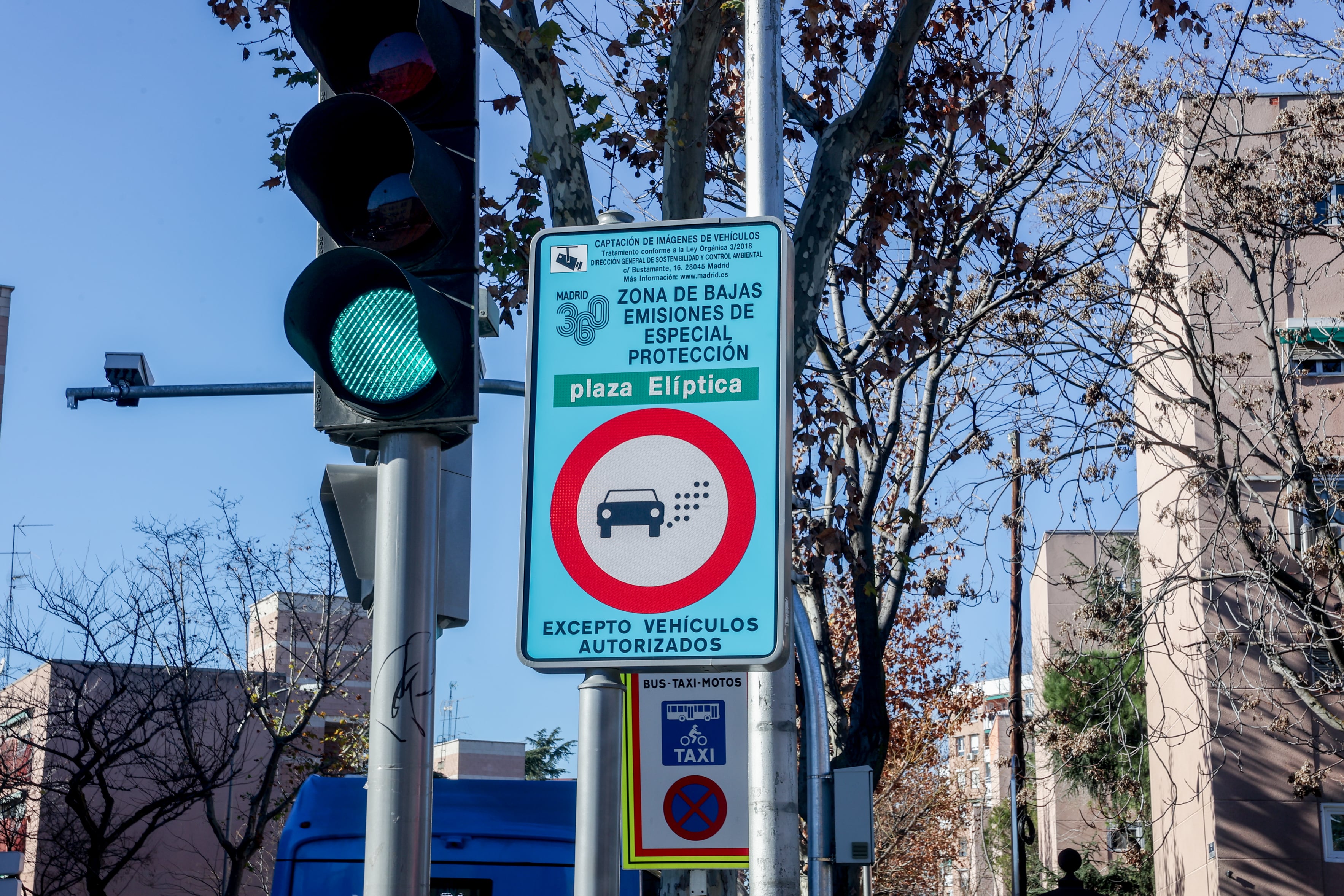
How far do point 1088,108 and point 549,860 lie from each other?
10.1 m

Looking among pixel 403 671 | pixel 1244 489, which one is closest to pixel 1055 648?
pixel 1244 489

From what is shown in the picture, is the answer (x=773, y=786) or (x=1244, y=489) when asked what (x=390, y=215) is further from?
(x=1244, y=489)

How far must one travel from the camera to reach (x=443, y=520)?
128 inches

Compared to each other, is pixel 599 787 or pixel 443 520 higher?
pixel 443 520

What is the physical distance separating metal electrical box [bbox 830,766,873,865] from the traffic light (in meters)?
6.14

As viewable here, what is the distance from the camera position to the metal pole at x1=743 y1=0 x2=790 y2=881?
6.66 metres

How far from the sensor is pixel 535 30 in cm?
827

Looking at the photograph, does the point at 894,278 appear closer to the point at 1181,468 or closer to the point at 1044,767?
the point at 1181,468

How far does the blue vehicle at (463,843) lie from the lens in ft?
32.5

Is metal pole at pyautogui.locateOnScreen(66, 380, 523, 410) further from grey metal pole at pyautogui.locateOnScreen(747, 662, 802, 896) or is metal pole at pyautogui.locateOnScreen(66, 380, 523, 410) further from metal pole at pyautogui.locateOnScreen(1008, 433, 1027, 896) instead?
metal pole at pyautogui.locateOnScreen(1008, 433, 1027, 896)

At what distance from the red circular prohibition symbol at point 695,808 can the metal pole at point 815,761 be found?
1191 mm

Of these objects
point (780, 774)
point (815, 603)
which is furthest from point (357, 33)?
point (815, 603)

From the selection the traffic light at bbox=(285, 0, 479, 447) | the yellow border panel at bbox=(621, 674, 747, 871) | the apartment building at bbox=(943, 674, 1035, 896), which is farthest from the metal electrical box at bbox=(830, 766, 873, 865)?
the apartment building at bbox=(943, 674, 1035, 896)

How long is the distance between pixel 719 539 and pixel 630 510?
0.17 m
